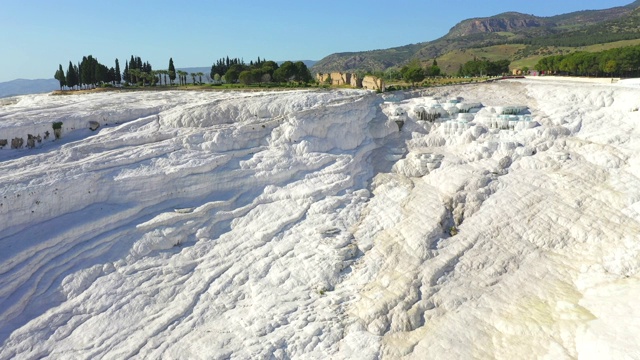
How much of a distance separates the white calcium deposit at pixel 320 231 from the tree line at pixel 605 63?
2701 cm

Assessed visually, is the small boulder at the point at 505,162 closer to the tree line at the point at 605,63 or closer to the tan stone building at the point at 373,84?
the tan stone building at the point at 373,84

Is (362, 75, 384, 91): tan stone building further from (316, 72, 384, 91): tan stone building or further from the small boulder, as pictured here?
the small boulder

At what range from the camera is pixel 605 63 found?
174 feet

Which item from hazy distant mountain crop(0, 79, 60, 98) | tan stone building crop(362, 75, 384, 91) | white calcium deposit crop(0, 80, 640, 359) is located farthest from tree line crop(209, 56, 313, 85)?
hazy distant mountain crop(0, 79, 60, 98)

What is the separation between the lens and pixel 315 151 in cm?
2872

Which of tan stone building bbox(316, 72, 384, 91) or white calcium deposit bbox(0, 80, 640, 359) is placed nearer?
white calcium deposit bbox(0, 80, 640, 359)

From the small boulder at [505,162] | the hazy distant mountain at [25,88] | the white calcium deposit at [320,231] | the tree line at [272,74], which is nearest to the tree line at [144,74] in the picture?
the tree line at [272,74]

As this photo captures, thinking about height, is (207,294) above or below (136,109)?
below

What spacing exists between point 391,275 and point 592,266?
338 inches

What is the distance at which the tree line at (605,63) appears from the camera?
51.7 metres

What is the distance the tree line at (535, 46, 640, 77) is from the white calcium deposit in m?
27.0

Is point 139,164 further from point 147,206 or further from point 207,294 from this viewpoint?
point 207,294

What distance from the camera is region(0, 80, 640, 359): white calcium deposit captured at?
16.5 metres

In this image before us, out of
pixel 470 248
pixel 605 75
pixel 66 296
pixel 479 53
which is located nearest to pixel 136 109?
pixel 66 296
